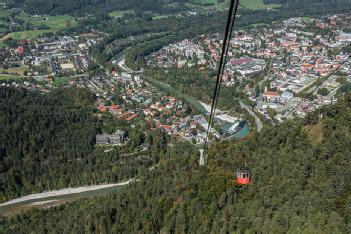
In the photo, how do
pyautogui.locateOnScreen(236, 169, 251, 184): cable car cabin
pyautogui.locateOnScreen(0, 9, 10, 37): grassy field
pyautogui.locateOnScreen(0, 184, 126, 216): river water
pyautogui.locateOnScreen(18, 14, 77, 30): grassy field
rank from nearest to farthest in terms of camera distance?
1. pyautogui.locateOnScreen(236, 169, 251, 184): cable car cabin
2. pyautogui.locateOnScreen(0, 184, 126, 216): river water
3. pyautogui.locateOnScreen(0, 9, 10, 37): grassy field
4. pyautogui.locateOnScreen(18, 14, 77, 30): grassy field

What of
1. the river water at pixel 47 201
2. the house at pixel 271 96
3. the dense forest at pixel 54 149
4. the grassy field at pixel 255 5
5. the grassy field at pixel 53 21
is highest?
the grassy field at pixel 255 5

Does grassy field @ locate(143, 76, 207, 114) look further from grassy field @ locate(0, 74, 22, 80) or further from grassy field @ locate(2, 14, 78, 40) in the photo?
grassy field @ locate(2, 14, 78, 40)

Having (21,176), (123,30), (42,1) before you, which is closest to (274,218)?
(21,176)

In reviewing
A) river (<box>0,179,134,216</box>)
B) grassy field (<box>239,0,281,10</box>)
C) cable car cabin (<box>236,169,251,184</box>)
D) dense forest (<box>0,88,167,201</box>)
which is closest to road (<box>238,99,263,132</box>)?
dense forest (<box>0,88,167,201</box>)

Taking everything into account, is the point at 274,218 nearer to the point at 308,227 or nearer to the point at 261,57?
the point at 308,227

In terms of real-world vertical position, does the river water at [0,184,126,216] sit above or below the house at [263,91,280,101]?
below

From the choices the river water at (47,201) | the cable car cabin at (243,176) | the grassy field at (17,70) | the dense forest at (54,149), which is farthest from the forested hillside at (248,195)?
the grassy field at (17,70)

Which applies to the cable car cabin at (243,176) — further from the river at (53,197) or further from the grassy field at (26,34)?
the grassy field at (26,34)
